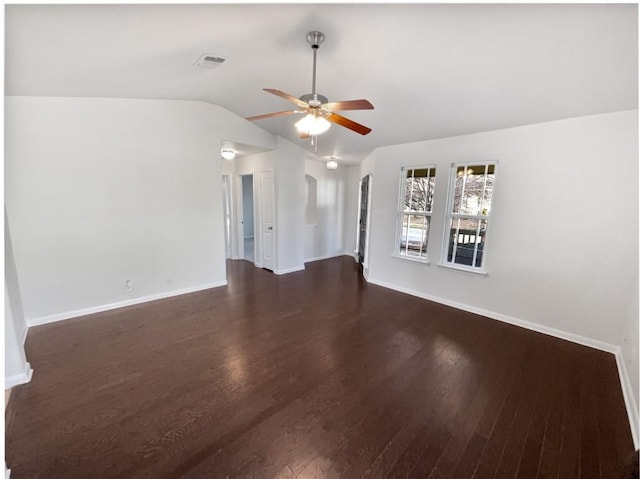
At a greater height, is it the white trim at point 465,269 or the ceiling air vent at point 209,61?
the ceiling air vent at point 209,61

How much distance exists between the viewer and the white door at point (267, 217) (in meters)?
5.39

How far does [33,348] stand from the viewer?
276 cm

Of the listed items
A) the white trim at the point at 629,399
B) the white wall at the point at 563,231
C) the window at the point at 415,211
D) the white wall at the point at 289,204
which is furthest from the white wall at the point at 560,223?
the white wall at the point at 289,204

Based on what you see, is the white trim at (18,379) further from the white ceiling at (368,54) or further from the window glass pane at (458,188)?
the window glass pane at (458,188)

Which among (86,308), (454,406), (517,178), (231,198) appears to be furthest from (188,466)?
(231,198)

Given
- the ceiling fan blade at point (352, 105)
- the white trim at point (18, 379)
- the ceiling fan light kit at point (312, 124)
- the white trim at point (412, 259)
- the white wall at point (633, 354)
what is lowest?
the white trim at point (18, 379)

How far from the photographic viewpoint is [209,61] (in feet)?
8.93

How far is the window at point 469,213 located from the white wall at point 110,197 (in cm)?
341

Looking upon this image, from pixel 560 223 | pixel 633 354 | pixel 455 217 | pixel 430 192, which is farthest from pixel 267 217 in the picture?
pixel 633 354

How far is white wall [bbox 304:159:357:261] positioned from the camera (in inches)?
258

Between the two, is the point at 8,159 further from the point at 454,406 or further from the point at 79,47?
the point at 454,406

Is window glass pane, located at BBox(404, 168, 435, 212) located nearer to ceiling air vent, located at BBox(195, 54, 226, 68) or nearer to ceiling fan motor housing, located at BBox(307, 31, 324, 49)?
ceiling fan motor housing, located at BBox(307, 31, 324, 49)

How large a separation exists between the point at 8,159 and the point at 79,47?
5.14 feet

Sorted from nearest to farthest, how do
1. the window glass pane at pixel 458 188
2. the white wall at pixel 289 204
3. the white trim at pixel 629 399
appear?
the white trim at pixel 629 399
the window glass pane at pixel 458 188
the white wall at pixel 289 204
